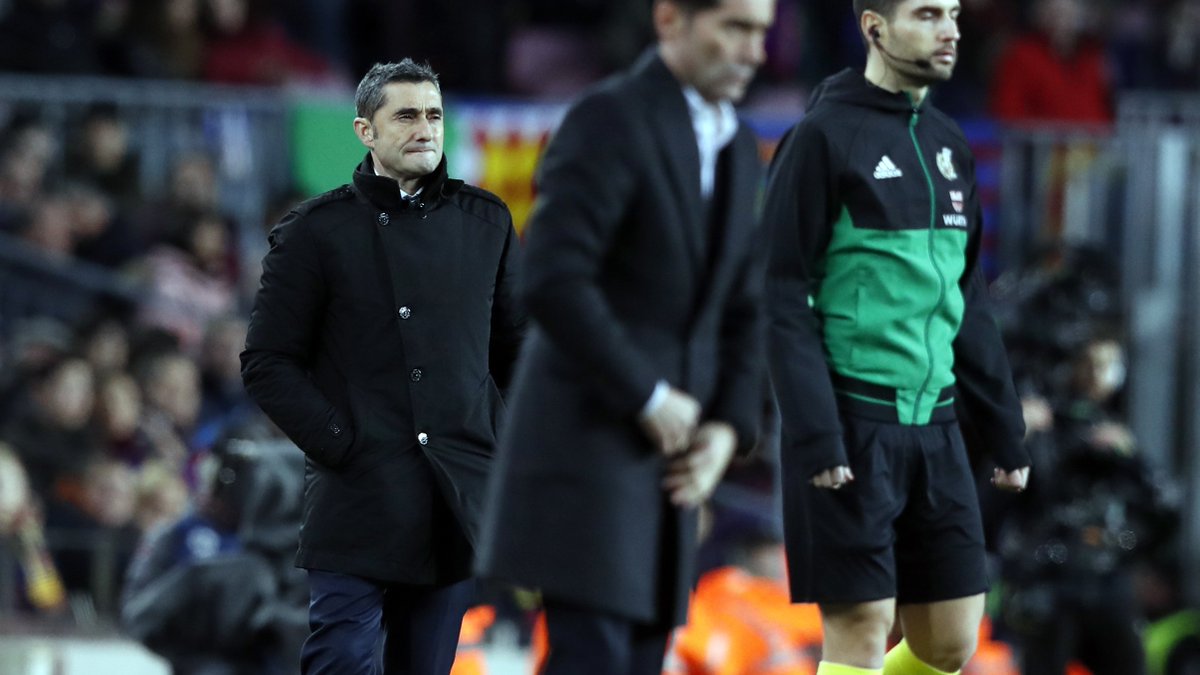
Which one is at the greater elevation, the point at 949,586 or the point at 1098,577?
the point at 949,586

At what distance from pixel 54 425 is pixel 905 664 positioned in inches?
235

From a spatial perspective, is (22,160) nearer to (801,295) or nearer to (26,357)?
(26,357)

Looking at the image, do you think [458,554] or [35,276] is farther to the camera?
[35,276]

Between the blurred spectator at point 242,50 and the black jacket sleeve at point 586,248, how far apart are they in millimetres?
9550

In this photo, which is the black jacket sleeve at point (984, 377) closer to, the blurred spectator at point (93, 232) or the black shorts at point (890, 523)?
the black shorts at point (890, 523)

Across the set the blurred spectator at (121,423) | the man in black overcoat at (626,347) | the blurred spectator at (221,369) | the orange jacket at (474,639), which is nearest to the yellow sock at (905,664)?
the man in black overcoat at (626,347)

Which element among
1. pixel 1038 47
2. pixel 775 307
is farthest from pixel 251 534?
pixel 1038 47

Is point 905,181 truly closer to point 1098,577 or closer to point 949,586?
point 949,586

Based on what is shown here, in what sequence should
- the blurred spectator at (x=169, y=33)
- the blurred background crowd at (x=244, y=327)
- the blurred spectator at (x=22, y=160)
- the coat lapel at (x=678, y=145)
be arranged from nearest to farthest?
the coat lapel at (x=678, y=145), the blurred background crowd at (x=244, y=327), the blurred spectator at (x=22, y=160), the blurred spectator at (x=169, y=33)

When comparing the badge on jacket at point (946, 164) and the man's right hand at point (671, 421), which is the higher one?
the badge on jacket at point (946, 164)

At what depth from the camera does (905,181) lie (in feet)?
18.8

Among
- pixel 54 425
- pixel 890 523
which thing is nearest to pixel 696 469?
pixel 890 523

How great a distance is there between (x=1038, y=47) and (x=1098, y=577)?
586 centimetres

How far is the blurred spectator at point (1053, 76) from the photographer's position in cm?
1416
